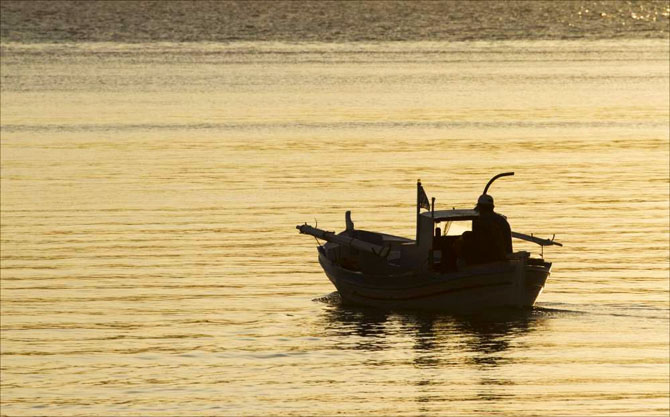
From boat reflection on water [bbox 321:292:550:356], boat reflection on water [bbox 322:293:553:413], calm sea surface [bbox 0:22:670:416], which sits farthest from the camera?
boat reflection on water [bbox 321:292:550:356]

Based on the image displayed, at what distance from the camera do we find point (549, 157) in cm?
5100

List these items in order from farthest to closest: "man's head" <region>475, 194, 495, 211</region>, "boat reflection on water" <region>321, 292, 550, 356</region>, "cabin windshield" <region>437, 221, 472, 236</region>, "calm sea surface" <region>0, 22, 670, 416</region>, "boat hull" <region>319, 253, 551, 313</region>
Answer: "cabin windshield" <region>437, 221, 472, 236</region> → "man's head" <region>475, 194, 495, 211</region> → "boat hull" <region>319, 253, 551, 313</region> → "boat reflection on water" <region>321, 292, 550, 356</region> → "calm sea surface" <region>0, 22, 670, 416</region>

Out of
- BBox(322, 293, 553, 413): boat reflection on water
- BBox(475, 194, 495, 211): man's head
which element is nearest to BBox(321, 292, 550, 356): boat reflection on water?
BBox(322, 293, 553, 413): boat reflection on water

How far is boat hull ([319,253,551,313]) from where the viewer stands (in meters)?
30.1

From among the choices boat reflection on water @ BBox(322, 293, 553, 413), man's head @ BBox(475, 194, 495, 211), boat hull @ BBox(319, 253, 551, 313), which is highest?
man's head @ BBox(475, 194, 495, 211)

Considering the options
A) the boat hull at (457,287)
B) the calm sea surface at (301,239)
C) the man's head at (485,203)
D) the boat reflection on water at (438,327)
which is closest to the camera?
the calm sea surface at (301,239)

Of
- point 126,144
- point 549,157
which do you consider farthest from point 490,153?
point 126,144

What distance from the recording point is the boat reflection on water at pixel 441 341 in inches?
1005

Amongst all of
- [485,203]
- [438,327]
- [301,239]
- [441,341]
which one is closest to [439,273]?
[438,327]

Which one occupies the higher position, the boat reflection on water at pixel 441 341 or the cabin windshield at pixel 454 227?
the cabin windshield at pixel 454 227

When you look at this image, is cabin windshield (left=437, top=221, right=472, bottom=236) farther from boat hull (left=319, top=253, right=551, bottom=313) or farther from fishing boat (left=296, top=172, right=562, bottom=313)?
boat hull (left=319, top=253, right=551, bottom=313)

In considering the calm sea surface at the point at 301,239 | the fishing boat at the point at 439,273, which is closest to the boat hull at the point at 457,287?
the fishing boat at the point at 439,273

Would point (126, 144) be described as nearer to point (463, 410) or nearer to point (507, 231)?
point (507, 231)

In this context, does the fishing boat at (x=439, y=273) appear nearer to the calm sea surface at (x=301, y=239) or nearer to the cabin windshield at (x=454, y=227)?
the cabin windshield at (x=454, y=227)
